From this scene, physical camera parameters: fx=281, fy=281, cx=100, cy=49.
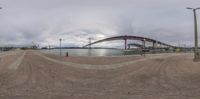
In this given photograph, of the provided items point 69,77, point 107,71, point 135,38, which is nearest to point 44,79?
point 69,77

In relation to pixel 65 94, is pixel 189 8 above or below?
above

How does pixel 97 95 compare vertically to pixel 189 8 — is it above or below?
below

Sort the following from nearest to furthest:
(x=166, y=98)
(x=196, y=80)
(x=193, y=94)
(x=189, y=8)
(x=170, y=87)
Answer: (x=166, y=98) → (x=193, y=94) → (x=170, y=87) → (x=196, y=80) → (x=189, y=8)

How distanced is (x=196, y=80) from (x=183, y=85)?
108 inches

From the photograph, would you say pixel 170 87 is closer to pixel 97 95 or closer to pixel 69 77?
pixel 97 95

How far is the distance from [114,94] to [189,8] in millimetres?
24747

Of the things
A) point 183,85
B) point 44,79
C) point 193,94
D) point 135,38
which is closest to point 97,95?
point 193,94

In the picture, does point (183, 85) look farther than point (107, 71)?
No

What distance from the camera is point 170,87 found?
2127 centimetres

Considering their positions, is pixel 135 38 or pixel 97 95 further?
pixel 135 38

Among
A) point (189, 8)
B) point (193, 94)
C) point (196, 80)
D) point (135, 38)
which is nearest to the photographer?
point (193, 94)

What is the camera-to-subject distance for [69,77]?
28109 mm

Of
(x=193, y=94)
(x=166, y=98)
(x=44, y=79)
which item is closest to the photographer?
(x=166, y=98)

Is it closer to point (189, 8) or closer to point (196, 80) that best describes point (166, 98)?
point (196, 80)
